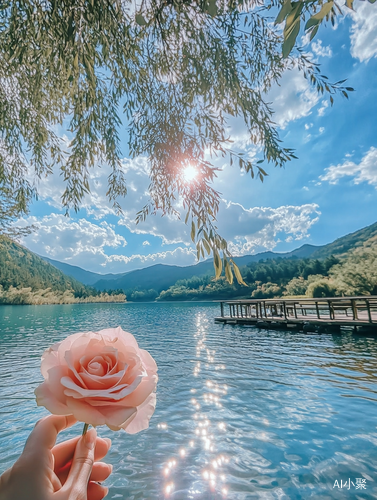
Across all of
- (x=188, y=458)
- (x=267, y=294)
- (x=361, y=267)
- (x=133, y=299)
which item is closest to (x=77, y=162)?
(x=188, y=458)

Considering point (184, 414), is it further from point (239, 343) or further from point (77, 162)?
point (239, 343)

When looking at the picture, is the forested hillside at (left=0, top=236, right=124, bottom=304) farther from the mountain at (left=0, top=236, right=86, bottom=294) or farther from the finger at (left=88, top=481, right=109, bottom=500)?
the finger at (left=88, top=481, right=109, bottom=500)

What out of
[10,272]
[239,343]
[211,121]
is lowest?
[239,343]

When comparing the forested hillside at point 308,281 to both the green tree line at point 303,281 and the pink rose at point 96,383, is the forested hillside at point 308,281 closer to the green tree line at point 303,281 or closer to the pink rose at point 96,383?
the green tree line at point 303,281

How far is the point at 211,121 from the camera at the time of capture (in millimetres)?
3969

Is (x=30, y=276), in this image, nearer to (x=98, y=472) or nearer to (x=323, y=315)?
(x=323, y=315)

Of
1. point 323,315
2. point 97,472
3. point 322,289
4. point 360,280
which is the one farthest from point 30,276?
point 97,472

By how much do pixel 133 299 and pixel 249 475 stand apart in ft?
524

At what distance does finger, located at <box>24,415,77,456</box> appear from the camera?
86 cm

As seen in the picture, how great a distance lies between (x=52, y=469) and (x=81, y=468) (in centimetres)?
10

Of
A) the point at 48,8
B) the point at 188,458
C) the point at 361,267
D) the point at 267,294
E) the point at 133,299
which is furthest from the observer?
the point at 133,299

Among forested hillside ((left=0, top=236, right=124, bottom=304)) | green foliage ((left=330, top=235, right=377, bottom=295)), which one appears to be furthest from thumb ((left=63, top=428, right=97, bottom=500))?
forested hillside ((left=0, top=236, right=124, bottom=304))

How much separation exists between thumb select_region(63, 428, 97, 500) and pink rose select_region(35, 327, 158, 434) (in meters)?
0.23

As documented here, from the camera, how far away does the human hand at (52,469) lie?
2.59 feet
